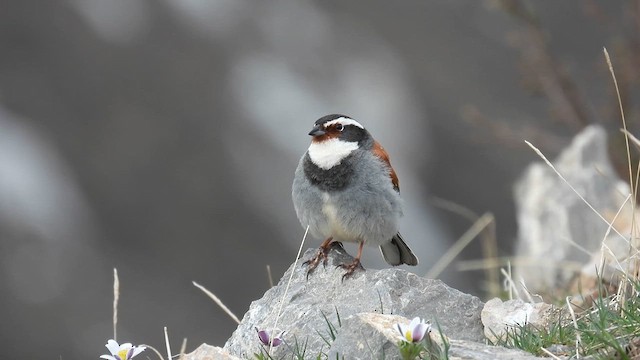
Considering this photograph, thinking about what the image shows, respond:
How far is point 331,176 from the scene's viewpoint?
6.11 metres

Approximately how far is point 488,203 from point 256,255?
353 centimetres

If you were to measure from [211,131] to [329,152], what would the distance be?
9255 millimetres

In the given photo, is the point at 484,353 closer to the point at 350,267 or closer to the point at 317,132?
the point at 350,267

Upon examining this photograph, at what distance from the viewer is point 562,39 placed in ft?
51.7

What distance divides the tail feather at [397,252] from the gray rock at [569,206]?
2794mm

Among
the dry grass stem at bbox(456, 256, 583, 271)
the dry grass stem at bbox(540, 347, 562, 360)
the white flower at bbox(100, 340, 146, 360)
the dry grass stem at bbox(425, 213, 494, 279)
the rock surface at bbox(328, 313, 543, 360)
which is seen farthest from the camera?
the dry grass stem at bbox(456, 256, 583, 271)

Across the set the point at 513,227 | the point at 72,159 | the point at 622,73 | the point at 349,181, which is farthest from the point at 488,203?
the point at 349,181

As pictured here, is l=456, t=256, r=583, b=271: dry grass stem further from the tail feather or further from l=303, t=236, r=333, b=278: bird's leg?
l=303, t=236, r=333, b=278: bird's leg

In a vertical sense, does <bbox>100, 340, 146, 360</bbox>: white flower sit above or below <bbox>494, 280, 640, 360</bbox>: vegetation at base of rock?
below

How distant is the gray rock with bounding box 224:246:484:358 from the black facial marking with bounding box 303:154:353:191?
0.66m

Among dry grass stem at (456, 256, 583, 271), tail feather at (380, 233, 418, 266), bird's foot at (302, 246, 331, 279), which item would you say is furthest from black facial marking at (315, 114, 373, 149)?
dry grass stem at (456, 256, 583, 271)

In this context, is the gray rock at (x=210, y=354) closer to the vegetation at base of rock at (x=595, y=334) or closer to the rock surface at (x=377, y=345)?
the rock surface at (x=377, y=345)

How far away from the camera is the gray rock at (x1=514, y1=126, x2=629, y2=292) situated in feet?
31.2

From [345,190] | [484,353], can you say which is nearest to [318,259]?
[345,190]
